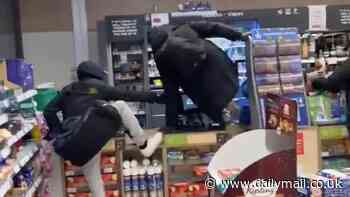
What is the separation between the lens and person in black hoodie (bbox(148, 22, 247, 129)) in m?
3.73

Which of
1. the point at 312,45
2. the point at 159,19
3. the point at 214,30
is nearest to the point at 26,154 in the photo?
the point at 214,30

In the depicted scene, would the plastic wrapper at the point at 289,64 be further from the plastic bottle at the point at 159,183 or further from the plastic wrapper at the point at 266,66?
the plastic bottle at the point at 159,183

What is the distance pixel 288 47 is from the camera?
4.19 meters

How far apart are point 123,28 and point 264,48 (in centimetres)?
399

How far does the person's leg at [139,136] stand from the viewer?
4.13 meters

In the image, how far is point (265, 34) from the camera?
4258mm

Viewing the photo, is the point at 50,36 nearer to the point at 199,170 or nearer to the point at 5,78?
the point at 5,78

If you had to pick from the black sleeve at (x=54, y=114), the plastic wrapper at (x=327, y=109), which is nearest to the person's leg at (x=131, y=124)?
the black sleeve at (x=54, y=114)

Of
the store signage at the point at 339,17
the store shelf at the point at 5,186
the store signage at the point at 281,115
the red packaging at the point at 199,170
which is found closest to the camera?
the store signage at the point at 281,115

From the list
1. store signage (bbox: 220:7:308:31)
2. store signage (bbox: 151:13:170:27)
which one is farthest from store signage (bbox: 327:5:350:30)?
store signage (bbox: 151:13:170:27)

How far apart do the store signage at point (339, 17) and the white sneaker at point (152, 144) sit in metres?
5.02

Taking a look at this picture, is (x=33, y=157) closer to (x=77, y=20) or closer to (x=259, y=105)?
(x=259, y=105)

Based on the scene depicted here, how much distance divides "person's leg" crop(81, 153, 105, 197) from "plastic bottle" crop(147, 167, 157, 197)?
16.2 inches

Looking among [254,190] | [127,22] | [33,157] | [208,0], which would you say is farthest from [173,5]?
[254,190]
